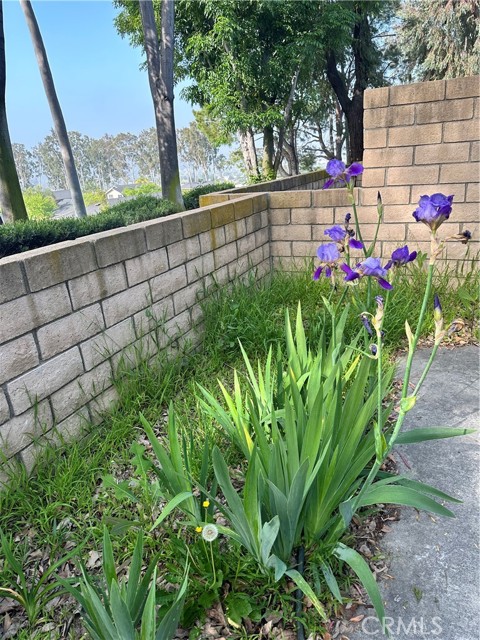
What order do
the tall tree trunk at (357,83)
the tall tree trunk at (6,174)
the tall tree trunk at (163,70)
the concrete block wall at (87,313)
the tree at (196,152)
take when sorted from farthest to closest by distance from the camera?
1. the tree at (196,152)
2. the tall tree trunk at (357,83)
3. the tall tree trunk at (163,70)
4. the tall tree trunk at (6,174)
5. the concrete block wall at (87,313)

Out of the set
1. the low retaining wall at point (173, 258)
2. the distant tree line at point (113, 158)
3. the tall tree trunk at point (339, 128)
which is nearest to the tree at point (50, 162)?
the distant tree line at point (113, 158)

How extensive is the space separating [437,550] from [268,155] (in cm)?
1832

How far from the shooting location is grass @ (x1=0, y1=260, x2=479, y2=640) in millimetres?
1442

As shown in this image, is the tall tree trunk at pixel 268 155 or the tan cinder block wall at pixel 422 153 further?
the tall tree trunk at pixel 268 155

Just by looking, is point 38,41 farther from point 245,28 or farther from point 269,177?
point 269,177

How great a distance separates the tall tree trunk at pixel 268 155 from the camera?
17.7m

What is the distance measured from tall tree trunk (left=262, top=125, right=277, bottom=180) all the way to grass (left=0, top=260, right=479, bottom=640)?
15.0 m

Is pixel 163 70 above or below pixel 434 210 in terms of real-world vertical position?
above

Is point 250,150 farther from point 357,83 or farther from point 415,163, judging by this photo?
point 415,163

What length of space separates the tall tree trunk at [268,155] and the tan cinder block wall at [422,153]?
14155 mm

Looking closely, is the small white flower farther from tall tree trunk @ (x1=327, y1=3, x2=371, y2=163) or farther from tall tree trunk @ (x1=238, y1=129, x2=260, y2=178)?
tall tree trunk @ (x1=327, y1=3, x2=371, y2=163)

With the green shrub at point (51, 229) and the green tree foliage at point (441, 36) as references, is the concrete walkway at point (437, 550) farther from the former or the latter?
the green tree foliage at point (441, 36)

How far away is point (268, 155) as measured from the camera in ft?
60.0

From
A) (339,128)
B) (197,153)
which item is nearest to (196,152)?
(197,153)
